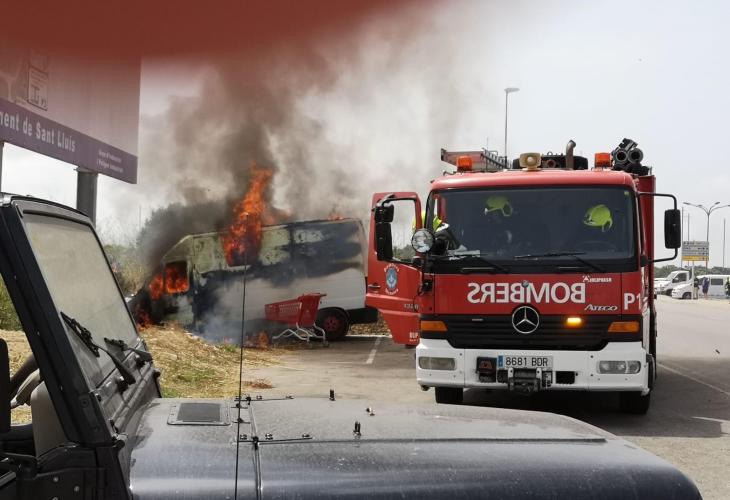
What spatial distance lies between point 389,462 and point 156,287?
17589 mm

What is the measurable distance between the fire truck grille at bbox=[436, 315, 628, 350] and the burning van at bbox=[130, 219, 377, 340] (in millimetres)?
10716

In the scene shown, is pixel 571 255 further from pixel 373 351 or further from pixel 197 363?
pixel 373 351

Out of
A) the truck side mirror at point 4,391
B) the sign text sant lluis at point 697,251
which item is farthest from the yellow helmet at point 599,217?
the sign text sant lluis at point 697,251

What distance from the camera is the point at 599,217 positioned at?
8008mm

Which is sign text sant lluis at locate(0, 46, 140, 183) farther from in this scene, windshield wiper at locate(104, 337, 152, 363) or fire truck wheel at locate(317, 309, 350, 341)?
windshield wiper at locate(104, 337, 152, 363)

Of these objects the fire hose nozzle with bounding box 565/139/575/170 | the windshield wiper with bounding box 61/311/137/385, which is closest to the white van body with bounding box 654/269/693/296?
the fire hose nozzle with bounding box 565/139/575/170

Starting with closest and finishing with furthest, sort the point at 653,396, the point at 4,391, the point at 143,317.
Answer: the point at 4,391 < the point at 653,396 < the point at 143,317

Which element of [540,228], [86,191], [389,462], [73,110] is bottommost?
[389,462]

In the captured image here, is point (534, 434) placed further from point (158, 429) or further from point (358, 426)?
point (158, 429)

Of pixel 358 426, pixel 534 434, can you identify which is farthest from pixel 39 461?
pixel 534 434

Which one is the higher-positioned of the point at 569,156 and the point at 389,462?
the point at 569,156

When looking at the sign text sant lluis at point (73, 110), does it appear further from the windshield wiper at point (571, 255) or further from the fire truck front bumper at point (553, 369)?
the windshield wiper at point (571, 255)

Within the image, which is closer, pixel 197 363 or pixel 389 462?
pixel 389 462

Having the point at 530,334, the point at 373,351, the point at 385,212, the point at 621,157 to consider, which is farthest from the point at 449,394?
the point at 373,351
